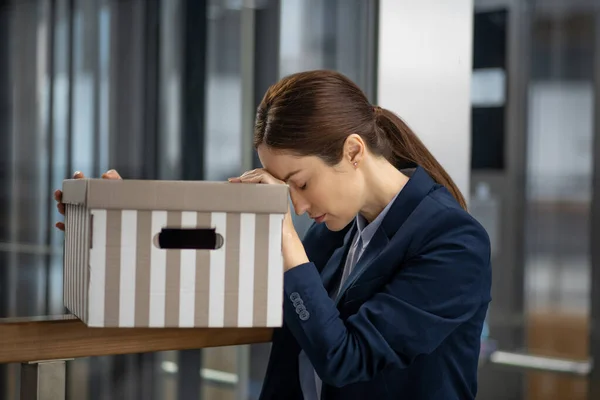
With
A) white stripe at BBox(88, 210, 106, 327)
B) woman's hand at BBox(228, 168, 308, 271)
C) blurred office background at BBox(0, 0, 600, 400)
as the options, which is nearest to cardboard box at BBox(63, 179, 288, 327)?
white stripe at BBox(88, 210, 106, 327)

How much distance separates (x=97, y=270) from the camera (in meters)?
0.91

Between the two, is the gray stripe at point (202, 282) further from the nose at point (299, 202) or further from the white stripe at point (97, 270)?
the nose at point (299, 202)

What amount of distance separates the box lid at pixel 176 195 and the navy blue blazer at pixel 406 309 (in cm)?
21

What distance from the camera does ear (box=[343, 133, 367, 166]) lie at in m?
1.22

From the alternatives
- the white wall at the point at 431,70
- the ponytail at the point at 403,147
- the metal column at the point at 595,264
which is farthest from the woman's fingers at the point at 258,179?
the metal column at the point at 595,264

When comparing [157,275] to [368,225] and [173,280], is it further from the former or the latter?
[368,225]

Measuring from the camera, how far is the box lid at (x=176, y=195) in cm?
90

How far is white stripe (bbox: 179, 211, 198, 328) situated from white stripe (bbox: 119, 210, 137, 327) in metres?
0.06

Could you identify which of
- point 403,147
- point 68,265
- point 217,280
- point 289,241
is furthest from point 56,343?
point 403,147

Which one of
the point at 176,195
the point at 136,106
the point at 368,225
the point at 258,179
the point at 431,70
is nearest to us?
the point at 176,195

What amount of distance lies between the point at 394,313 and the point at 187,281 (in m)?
0.34

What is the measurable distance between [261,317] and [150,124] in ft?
4.18

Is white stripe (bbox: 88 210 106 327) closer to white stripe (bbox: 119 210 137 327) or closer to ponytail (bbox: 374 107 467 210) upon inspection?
white stripe (bbox: 119 210 137 327)

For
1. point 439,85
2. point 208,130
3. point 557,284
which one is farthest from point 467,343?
point 557,284
